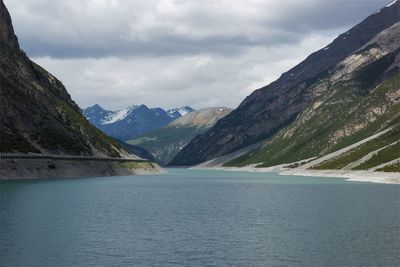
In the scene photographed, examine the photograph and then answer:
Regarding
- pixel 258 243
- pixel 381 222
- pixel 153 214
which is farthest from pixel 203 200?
pixel 258 243

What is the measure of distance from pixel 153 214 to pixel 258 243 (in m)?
26.7

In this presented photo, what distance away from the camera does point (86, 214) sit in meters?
79.1

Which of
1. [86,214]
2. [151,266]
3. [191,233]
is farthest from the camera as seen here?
[86,214]

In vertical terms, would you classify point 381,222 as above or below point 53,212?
below

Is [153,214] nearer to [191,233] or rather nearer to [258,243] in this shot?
[191,233]

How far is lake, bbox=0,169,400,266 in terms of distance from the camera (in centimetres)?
4872

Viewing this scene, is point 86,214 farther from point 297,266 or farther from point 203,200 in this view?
point 297,266

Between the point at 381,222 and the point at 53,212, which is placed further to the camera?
the point at 53,212

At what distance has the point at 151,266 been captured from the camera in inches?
1807

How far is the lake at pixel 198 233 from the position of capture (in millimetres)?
48719

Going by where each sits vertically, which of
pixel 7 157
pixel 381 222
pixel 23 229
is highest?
pixel 7 157

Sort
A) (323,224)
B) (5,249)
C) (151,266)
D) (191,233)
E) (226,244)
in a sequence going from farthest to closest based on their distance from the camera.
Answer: (323,224) < (191,233) < (226,244) < (5,249) < (151,266)

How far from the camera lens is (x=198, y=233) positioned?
62031 millimetres

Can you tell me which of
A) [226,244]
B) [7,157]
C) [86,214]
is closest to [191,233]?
[226,244]
